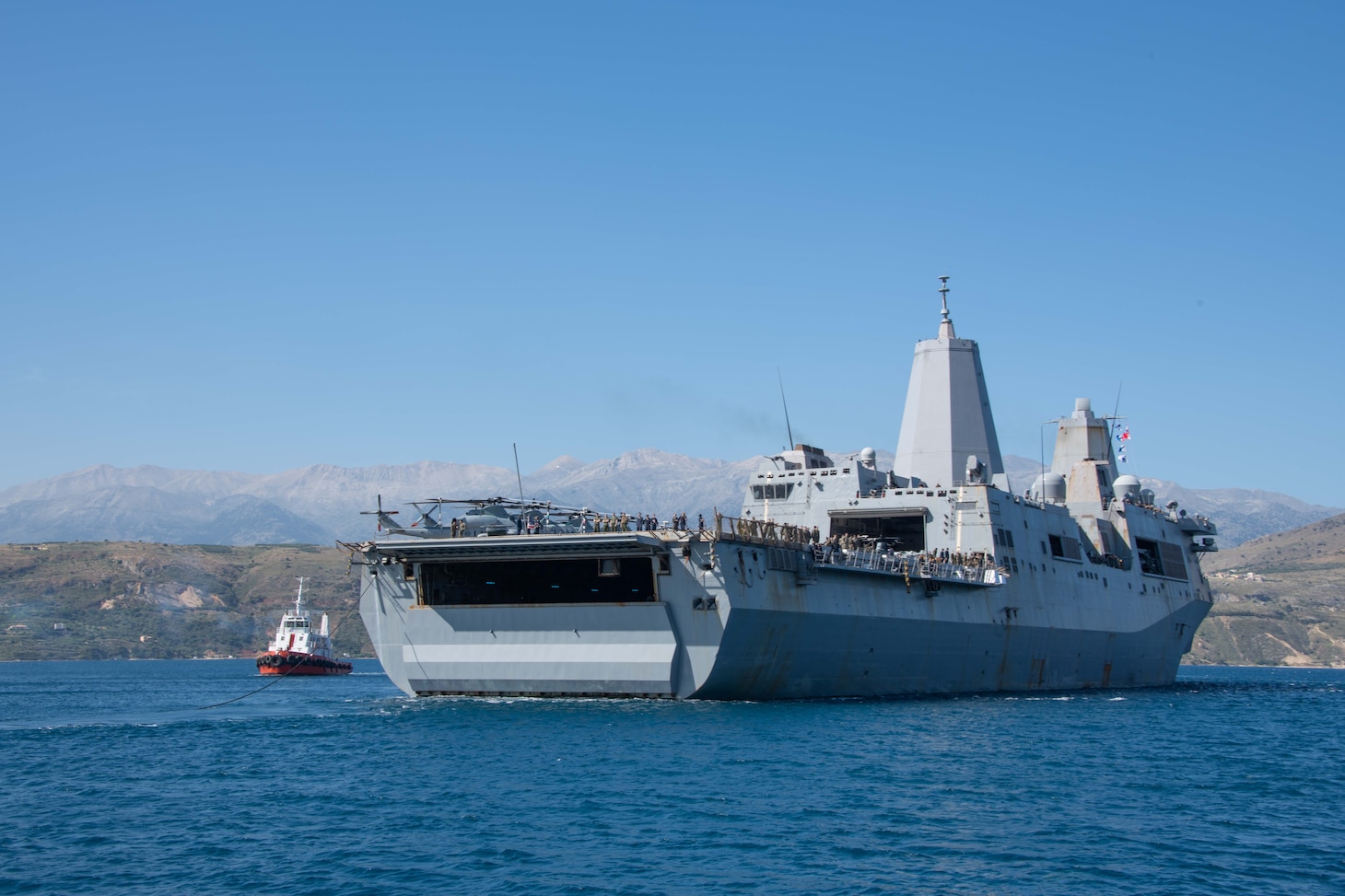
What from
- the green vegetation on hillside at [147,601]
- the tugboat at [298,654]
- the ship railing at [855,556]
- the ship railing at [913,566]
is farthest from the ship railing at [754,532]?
the green vegetation on hillside at [147,601]

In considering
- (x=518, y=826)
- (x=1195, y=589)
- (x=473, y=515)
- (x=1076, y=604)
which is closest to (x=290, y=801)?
(x=518, y=826)

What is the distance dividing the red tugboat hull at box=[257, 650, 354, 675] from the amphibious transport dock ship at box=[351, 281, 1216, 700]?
48328mm

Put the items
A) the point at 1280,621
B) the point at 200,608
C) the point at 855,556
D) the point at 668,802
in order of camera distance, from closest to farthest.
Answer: the point at 668,802
the point at 855,556
the point at 1280,621
the point at 200,608

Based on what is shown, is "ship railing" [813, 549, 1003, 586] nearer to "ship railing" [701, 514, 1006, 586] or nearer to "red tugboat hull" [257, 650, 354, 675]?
"ship railing" [701, 514, 1006, 586]

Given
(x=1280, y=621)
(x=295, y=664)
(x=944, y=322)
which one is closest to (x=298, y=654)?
(x=295, y=664)

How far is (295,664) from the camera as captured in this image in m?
Result: 83.8

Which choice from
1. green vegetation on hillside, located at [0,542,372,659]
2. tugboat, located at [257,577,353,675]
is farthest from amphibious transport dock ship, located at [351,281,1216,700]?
green vegetation on hillside, located at [0,542,372,659]

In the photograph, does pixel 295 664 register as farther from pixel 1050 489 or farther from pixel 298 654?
pixel 1050 489

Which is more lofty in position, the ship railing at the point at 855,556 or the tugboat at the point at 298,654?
the ship railing at the point at 855,556

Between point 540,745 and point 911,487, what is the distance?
2154 centimetres

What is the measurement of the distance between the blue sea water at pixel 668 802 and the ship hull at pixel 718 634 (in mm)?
897

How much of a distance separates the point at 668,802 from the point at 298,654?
67.0 m

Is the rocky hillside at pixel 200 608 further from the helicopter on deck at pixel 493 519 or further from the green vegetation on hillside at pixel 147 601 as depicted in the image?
the helicopter on deck at pixel 493 519

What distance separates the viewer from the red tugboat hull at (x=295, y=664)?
275 ft
